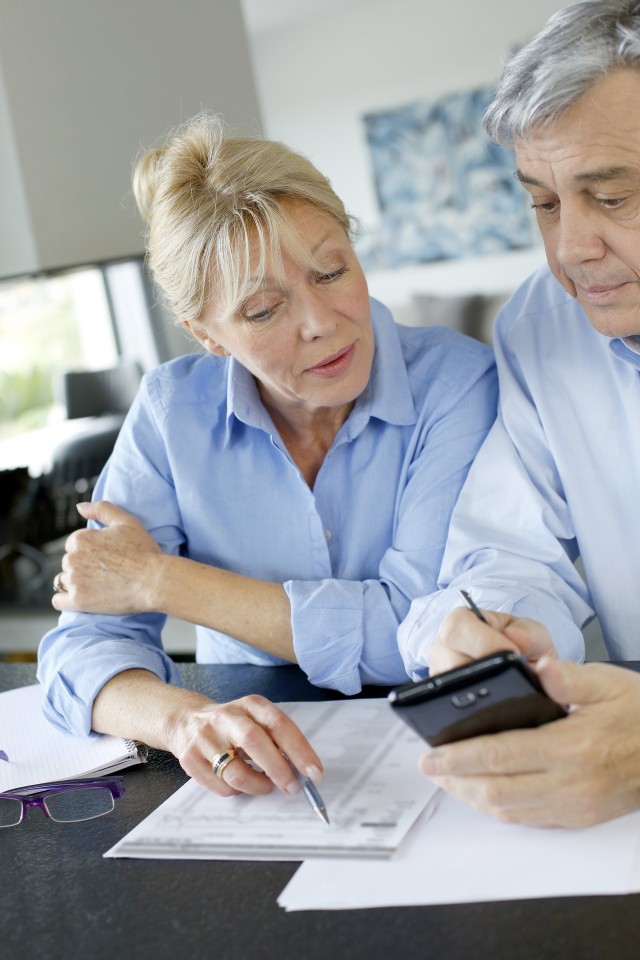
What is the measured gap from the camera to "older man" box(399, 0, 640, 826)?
2.96 ft

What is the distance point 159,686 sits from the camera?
129 cm

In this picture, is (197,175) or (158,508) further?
(158,508)

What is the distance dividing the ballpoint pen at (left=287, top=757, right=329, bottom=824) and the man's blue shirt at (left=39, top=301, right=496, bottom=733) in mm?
271

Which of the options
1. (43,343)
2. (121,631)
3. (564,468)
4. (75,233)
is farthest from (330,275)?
(43,343)

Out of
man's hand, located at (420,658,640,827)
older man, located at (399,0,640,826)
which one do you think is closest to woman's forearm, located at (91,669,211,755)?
older man, located at (399,0,640,826)

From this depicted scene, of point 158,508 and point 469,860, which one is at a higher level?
point 158,508

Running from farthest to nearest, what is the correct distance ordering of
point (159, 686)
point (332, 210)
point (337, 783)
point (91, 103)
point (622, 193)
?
1. point (91, 103)
2. point (332, 210)
3. point (159, 686)
4. point (622, 193)
5. point (337, 783)

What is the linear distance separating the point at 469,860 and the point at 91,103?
2232 millimetres

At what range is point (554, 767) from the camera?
0.90m

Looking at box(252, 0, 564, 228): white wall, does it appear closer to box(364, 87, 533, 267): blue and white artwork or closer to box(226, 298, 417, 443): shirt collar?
box(364, 87, 533, 267): blue and white artwork

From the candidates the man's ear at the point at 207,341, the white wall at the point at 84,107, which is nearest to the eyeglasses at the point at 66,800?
the man's ear at the point at 207,341

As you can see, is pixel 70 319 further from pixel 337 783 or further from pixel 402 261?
pixel 402 261

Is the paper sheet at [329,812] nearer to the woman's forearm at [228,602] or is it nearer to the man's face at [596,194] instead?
the woman's forearm at [228,602]

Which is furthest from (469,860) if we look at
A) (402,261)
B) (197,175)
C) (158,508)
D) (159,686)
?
(402,261)
